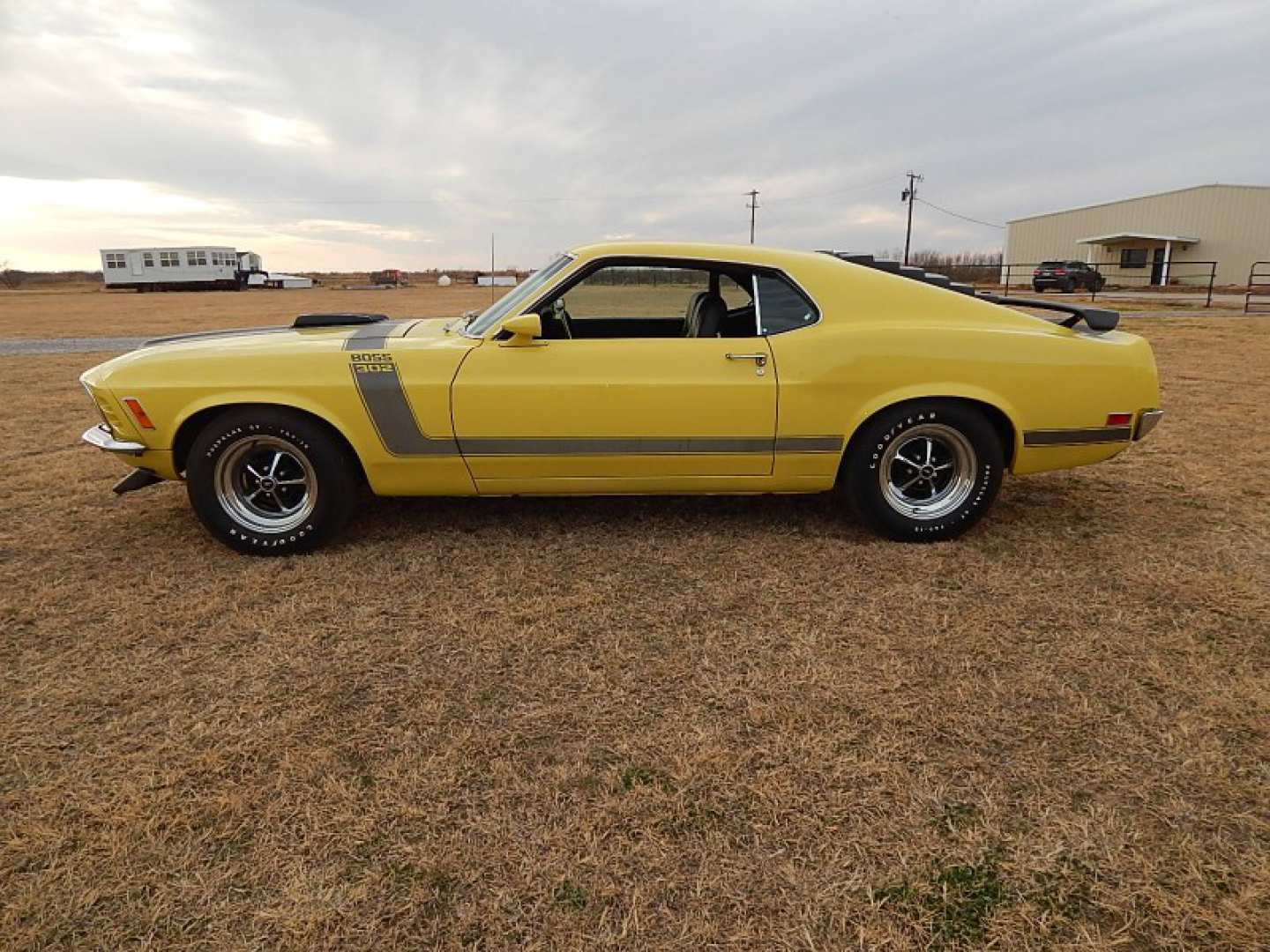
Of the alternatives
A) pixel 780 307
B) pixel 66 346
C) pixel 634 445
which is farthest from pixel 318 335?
pixel 66 346

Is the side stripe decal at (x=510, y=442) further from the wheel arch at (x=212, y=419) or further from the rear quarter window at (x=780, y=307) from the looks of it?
the rear quarter window at (x=780, y=307)

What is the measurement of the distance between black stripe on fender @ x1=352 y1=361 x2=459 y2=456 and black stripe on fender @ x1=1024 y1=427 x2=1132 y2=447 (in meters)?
2.76

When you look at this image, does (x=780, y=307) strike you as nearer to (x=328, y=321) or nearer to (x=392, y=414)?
(x=392, y=414)

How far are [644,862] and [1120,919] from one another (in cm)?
106

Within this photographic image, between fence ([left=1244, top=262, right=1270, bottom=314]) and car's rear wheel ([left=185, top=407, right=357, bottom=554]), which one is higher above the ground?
fence ([left=1244, top=262, right=1270, bottom=314])

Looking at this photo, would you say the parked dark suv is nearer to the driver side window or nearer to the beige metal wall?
the beige metal wall

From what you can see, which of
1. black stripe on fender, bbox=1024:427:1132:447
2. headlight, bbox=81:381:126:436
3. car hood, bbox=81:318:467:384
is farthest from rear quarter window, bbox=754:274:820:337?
headlight, bbox=81:381:126:436

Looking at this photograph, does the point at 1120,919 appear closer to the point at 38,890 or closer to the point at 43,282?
the point at 38,890

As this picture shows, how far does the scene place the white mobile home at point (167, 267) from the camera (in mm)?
50906

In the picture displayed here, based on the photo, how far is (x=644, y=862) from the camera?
1.87 meters

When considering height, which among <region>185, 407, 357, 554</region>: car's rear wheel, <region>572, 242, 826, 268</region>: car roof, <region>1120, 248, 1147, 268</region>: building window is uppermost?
<region>1120, 248, 1147, 268</region>: building window

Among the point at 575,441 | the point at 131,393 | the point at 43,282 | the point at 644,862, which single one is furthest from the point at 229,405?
the point at 43,282

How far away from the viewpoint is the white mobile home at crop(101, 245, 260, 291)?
5091cm

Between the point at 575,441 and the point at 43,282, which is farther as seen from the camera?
the point at 43,282
